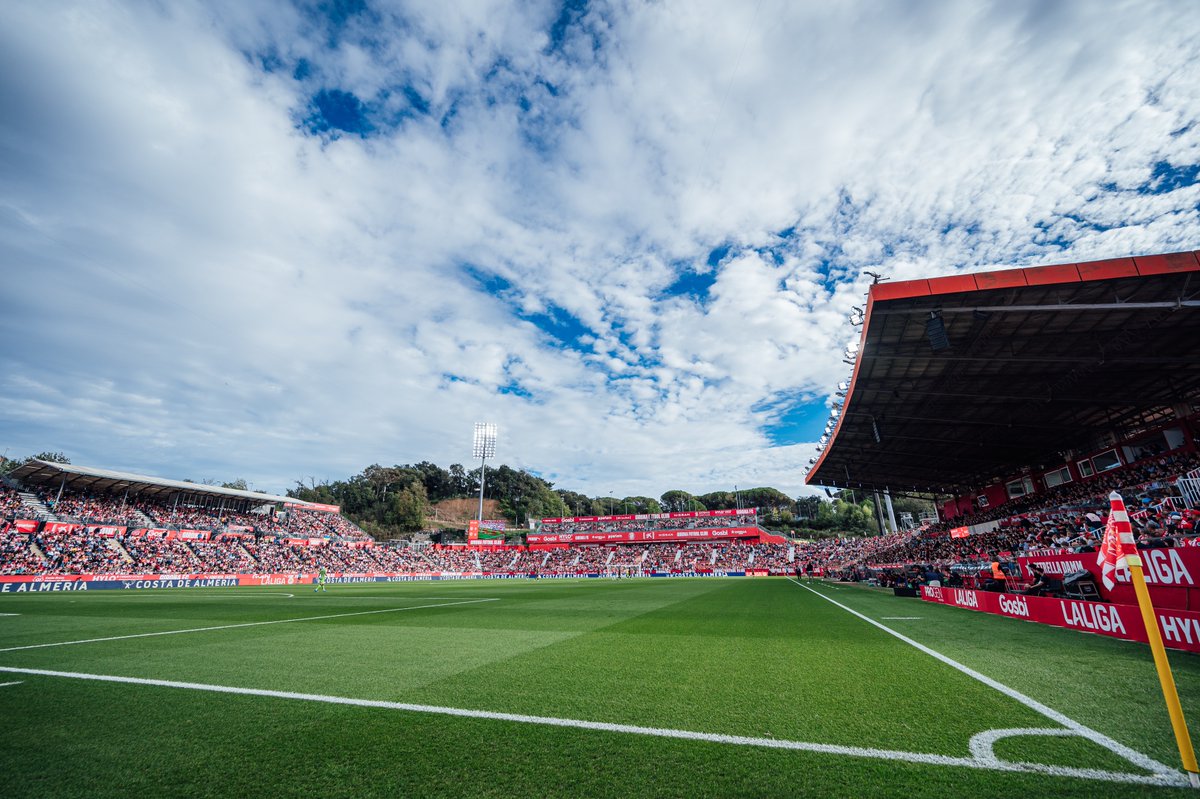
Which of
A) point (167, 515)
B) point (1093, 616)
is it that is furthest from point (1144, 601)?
point (167, 515)

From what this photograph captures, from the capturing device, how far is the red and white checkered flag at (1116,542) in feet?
9.81

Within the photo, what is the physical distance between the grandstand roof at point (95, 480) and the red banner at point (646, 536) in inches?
1396

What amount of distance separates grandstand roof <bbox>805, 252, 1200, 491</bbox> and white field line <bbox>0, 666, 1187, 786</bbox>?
11.8 meters

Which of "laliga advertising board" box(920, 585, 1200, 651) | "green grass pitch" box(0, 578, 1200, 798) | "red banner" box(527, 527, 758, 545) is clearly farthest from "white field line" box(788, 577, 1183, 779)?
"red banner" box(527, 527, 758, 545)

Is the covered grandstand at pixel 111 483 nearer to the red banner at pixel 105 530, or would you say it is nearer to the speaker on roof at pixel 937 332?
the red banner at pixel 105 530

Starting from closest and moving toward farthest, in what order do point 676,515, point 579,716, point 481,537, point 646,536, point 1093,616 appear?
point 579,716 < point 1093,616 < point 646,536 < point 676,515 < point 481,537

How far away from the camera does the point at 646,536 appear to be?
58844mm

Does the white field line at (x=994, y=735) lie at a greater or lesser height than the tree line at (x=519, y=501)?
lesser

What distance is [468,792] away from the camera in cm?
256

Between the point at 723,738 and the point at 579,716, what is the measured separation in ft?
3.83

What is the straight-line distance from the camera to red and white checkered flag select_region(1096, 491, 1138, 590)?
2.99m

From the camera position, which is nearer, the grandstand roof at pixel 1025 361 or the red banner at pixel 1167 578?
the red banner at pixel 1167 578

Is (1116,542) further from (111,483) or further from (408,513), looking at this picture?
(408,513)

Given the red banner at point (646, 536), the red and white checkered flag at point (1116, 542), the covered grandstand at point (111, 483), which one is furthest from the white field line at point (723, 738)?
the red banner at point (646, 536)
